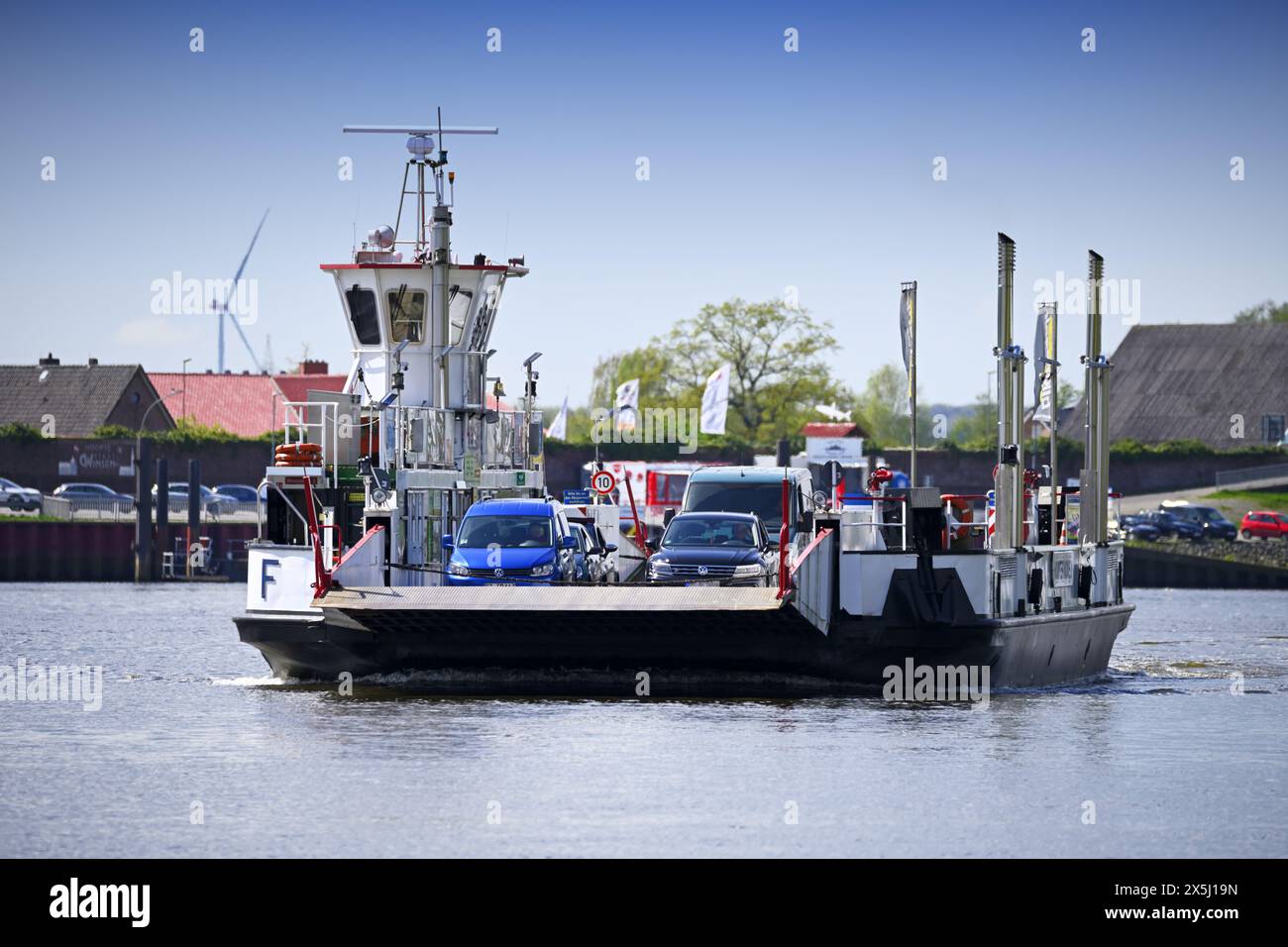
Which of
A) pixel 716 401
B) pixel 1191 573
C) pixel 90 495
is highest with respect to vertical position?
pixel 716 401

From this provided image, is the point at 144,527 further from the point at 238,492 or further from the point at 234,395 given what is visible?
the point at 234,395

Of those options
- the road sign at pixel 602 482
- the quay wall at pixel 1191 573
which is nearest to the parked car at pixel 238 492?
the quay wall at pixel 1191 573

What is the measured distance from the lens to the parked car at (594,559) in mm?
30000

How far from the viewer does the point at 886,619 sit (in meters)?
27.0

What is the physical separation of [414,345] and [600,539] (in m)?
4.39

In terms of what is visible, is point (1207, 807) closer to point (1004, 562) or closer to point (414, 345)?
point (1004, 562)

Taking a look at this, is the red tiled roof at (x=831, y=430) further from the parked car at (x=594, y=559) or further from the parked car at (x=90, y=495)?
the parked car at (x=594, y=559)

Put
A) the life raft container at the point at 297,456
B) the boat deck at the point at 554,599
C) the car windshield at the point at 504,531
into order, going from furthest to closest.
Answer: the life raft container at the point at 297,456 < the car windshield at the point at 504,531 < the boat deck at the point at 554,599

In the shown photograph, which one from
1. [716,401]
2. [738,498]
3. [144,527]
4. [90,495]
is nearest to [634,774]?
[738,498]

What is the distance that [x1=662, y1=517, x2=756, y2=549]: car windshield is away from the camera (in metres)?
29.3

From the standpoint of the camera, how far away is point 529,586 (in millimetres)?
26734

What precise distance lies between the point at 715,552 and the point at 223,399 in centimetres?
8590

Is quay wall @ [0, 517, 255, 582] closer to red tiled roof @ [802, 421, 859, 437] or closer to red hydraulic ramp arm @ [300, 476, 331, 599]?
red tiled roof @ [802, 421, 859, 437]

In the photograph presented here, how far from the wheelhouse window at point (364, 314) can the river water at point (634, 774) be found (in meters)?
5.75
